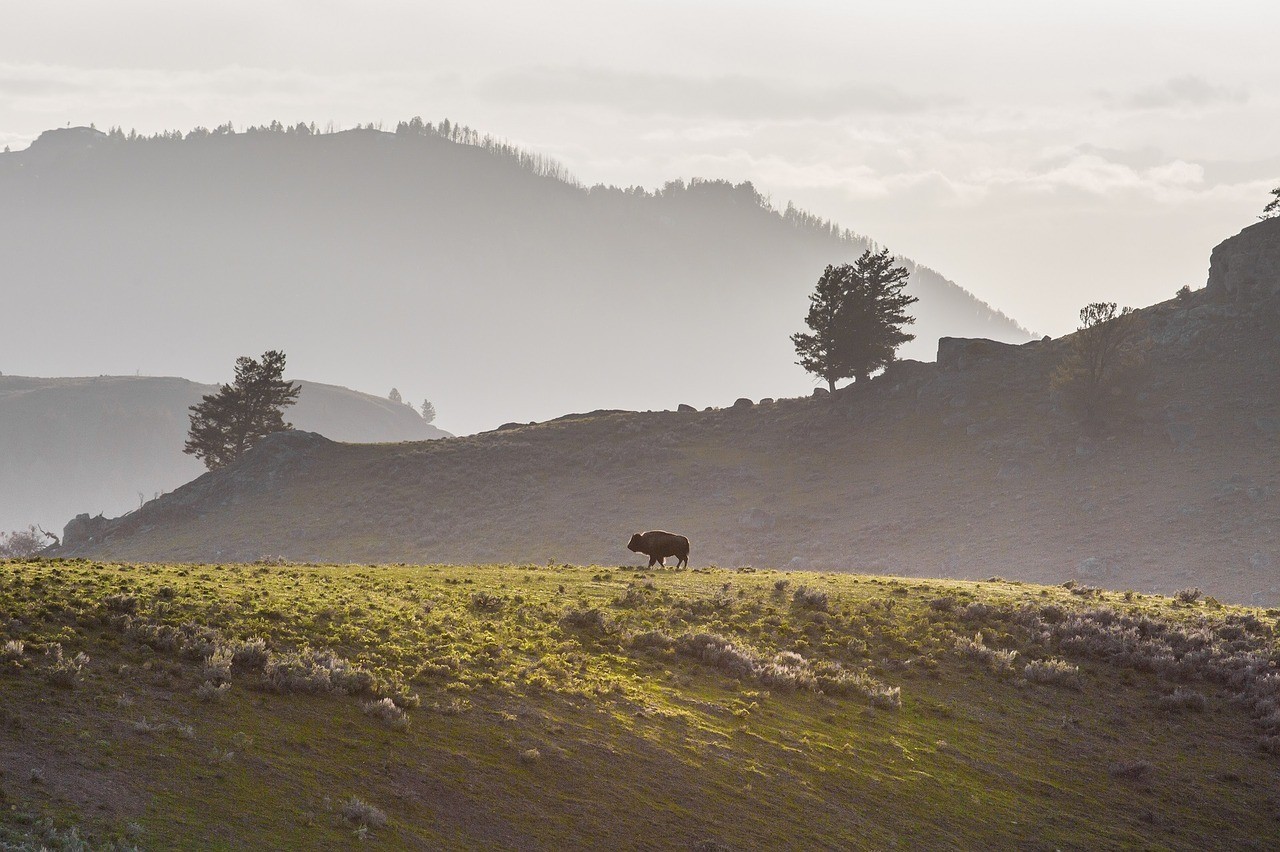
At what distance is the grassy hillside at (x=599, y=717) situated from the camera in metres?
13.7

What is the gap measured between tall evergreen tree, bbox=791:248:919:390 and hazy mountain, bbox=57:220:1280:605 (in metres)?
3.93

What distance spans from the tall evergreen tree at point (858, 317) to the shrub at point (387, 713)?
8833 cm

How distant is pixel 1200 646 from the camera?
28.3 meters

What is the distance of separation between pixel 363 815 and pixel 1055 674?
19644 mm

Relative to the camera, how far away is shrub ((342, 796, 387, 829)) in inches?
523

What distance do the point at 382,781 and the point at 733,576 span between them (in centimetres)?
2233

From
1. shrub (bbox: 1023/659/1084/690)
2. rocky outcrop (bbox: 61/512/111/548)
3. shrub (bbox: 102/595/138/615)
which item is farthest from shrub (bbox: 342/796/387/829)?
rocky outcrop (bbox: 61/512/111/548)

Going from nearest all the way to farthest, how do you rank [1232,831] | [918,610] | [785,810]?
[785,810], [1232,831], [918,610]

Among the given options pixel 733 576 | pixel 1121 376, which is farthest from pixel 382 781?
pixel 1121 376

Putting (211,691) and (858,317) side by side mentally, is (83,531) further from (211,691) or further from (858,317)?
(211,691)

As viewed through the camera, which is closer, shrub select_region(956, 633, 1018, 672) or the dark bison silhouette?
shrub select_region(956, 633, 1018, 672)

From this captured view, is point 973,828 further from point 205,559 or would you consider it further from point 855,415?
point 855,415

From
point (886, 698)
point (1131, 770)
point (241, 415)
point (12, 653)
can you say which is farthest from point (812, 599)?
point (241, 415)

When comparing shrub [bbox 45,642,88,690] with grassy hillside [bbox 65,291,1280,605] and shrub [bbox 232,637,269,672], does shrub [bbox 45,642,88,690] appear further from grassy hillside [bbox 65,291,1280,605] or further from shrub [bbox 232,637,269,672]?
grassy hillside [bbox 65,291,1280,605]
